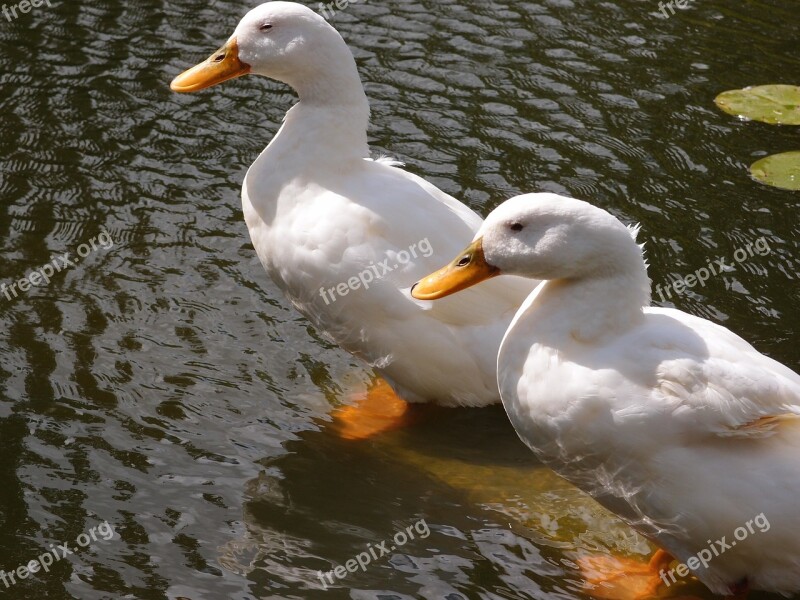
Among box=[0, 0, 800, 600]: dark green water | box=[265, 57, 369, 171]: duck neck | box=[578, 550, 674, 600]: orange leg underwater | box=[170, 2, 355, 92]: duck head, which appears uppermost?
box=[170, 2, 355, 92]: duck head

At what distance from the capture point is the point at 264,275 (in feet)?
21.5

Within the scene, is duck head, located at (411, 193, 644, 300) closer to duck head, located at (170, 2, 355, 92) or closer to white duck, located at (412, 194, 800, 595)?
white duck, located at (412, 194, 800, 595)

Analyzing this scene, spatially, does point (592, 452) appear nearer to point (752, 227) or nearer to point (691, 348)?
point (691, 348)

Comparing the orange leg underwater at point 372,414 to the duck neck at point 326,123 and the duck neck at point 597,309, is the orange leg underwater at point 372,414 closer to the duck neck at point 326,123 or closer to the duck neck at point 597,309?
the duck neck at point 326,123

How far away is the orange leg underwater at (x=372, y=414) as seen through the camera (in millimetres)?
5660

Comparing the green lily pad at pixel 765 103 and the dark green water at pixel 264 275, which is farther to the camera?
the green lily pad at pixel 765 103

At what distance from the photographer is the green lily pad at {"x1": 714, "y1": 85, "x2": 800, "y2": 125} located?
7793mm

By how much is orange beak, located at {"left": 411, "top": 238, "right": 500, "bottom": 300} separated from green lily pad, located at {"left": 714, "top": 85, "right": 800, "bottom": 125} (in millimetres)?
4007

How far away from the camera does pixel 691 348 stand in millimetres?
4238

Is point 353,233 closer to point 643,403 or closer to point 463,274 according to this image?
point 463,274

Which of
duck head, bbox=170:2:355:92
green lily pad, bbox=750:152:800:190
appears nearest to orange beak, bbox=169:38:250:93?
duck head, bbox=170:2:355:92

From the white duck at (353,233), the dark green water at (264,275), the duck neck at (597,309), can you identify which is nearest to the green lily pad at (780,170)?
the dark green water at (264,275)

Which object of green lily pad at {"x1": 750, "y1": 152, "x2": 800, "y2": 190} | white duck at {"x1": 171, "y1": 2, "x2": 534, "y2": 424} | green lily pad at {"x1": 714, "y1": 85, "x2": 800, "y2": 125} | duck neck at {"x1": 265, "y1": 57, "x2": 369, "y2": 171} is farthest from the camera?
green lily pad at {"x1": 714, "y1": 85, "x2": 800, "y2": 125}

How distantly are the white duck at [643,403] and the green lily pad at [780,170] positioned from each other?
2969mm
